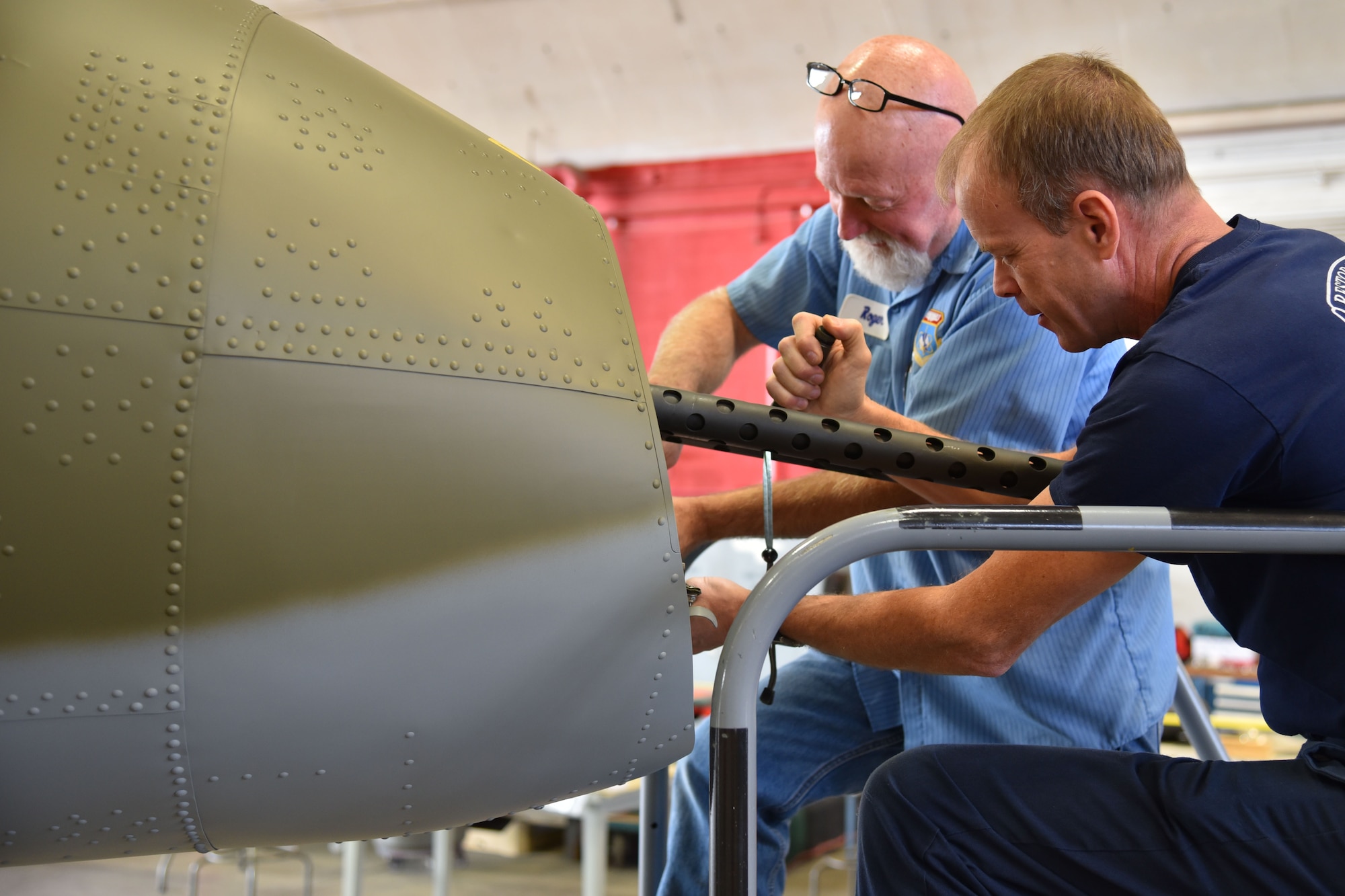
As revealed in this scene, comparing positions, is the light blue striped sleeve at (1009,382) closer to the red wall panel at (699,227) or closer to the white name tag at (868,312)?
the white name tag at (868,312)

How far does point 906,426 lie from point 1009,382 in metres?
0.19

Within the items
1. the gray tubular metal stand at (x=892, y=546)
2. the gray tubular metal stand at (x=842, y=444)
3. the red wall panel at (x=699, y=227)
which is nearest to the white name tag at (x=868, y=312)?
the gray tubular metal stand at (x=842, y=444)

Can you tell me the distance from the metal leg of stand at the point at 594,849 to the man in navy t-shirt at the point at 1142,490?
7.85 ft

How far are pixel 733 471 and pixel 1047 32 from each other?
3.13 m

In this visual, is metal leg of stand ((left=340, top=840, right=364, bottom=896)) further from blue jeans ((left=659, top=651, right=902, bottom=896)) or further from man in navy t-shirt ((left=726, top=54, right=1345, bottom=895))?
man in navy t-shirt ((left=726, top=54, right=1345, bottom=895))

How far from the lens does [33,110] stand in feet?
3.72

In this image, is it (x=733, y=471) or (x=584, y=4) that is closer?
(x=584, y=4)

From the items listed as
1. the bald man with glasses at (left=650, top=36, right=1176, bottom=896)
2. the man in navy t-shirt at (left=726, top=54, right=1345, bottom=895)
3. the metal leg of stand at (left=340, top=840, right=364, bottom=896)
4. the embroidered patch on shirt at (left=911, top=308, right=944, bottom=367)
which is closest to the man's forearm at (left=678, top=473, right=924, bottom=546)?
the bald man with glasses at (left=650, top=36, right=1176, bottom=896)

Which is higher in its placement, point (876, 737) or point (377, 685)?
point (377, 685)

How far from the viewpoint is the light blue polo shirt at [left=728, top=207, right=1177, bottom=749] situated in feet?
5.98

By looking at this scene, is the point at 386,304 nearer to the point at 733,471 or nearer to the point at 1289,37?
the point at 1289,37

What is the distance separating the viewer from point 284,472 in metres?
1.13

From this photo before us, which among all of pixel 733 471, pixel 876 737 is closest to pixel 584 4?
pixel 733 471

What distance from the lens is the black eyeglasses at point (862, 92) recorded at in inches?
81.1
